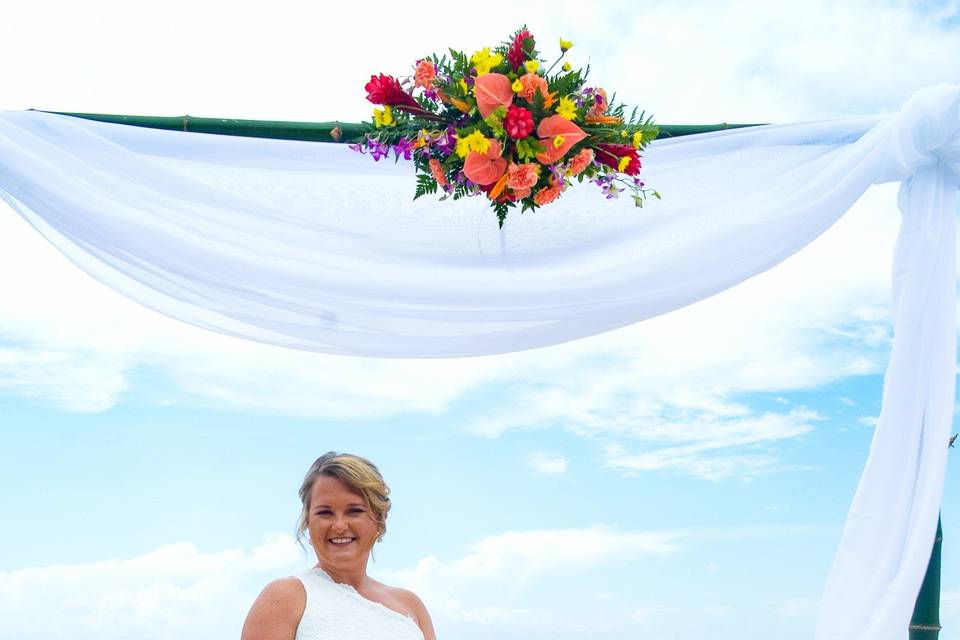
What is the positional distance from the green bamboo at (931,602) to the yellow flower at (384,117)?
74.8 inches

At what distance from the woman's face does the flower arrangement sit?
2.82 feet

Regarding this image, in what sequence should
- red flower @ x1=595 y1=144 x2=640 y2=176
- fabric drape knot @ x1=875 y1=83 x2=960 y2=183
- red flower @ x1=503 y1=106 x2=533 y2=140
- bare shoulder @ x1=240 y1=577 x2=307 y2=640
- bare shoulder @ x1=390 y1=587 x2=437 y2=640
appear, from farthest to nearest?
1. fabric drape knot @ x1=875 y1=83 x2=960 y2=183
2. red flower @ x1=595 y1=144 x2=640 y2=176
3. bare shoulder @ x1=390 y1=587 x2=437 y2=640
4. red flower @ x1=503 y1=106 x2=533 y2=140
5. bare shoulder @ x1=240 y1=577 x2=307 y2=640

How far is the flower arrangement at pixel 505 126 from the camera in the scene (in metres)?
2.83

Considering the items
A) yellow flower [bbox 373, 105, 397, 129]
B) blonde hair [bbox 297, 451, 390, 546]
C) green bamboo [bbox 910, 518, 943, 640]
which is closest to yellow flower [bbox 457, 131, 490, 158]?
yellow flower [bbox 373, 105, 397, 129]

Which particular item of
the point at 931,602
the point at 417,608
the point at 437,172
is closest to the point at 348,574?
the point at 417,608

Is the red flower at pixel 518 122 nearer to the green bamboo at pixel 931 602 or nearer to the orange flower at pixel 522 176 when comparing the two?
the orange flower at pixel 522 176

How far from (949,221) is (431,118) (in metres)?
1.52

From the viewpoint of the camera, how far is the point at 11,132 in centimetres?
306

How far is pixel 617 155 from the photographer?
9.91ft

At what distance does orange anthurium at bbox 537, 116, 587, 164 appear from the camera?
284cm

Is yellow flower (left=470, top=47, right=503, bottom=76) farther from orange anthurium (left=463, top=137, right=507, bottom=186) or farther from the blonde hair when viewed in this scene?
the blonde hair

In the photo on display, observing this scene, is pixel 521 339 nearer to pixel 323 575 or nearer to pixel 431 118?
pixel 431 118

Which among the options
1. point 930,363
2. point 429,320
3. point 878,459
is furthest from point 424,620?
point 930,363

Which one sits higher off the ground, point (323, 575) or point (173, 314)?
point (173, 314)
